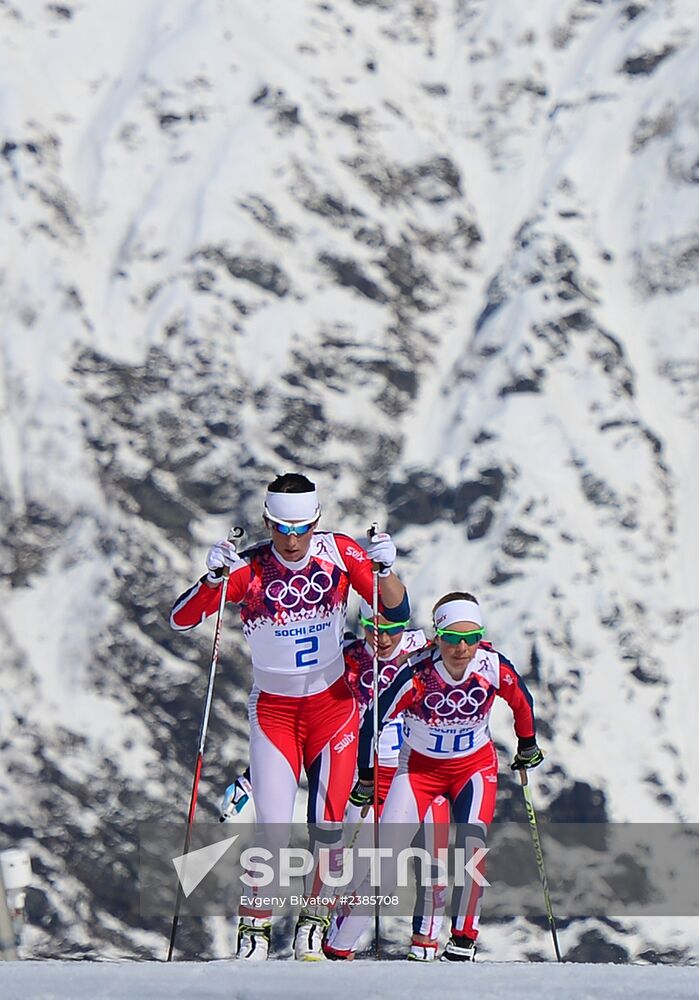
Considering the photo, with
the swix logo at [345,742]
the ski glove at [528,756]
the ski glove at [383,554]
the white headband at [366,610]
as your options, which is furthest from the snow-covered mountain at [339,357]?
the ski glove at [383,554]

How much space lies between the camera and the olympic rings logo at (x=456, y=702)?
10477 mm

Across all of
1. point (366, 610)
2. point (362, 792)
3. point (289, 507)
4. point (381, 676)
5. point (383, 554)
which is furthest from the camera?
point (381, 676)

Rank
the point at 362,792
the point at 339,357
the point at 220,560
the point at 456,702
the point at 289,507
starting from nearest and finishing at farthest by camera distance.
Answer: the point at 289,507 < the point at 220,560 < the point at 362,792 < the point at 456,702 < the point at 339,357

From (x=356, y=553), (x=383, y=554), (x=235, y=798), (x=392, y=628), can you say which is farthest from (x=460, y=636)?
(x=235, y=798)

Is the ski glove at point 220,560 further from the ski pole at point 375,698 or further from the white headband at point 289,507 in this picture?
the ski pole at point 375,698

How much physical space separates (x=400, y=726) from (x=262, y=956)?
4722 mm

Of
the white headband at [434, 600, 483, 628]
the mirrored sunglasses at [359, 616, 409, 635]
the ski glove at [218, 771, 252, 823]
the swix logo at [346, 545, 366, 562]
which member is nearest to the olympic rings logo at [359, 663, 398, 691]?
the mirrored sunglasses at [359, 616, 409, 635]

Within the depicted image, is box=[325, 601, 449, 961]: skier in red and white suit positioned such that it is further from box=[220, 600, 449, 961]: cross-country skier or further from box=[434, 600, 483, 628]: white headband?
box=[434, 600, 483, 628]: white headband

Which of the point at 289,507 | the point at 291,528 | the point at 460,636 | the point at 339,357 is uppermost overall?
the point at 339,357

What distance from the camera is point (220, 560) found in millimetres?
9844

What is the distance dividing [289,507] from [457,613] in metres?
1.43

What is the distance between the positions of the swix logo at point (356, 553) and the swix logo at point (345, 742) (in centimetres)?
122

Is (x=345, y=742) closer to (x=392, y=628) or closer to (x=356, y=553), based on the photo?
(x=392, y=628)

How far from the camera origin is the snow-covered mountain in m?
122
